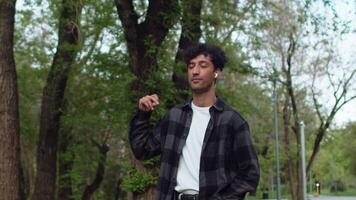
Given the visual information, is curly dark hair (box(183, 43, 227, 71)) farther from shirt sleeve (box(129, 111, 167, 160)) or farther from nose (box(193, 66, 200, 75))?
shirt sleeve (box(129, 111, 167, 160))

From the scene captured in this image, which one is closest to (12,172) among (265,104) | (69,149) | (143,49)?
(143,49)

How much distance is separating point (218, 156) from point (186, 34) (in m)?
8.92

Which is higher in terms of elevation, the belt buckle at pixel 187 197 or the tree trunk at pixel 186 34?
the tree trunk at pixel 186 34

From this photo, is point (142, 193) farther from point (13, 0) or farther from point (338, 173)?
point (338, 173)

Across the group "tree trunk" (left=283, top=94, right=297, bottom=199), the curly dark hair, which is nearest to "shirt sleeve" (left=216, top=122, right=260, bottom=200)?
A: the curly dark hair

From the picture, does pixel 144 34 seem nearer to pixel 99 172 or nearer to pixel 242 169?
pixel 242 169

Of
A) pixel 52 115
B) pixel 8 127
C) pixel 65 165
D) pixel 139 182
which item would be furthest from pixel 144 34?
pixel 65 165

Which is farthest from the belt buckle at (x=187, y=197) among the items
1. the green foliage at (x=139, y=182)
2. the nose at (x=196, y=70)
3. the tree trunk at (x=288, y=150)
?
the tree trunk at (x=288, y=150)

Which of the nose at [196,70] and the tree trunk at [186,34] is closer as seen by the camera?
the nose at [196,70]

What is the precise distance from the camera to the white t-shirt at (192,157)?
3.04m

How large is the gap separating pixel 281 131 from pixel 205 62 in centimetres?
3268

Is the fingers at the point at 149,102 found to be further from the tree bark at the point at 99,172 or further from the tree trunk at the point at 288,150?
the tree trunk at the point at 288,150

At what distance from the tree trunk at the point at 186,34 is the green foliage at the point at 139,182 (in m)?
2.50

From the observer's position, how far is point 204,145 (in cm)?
305
